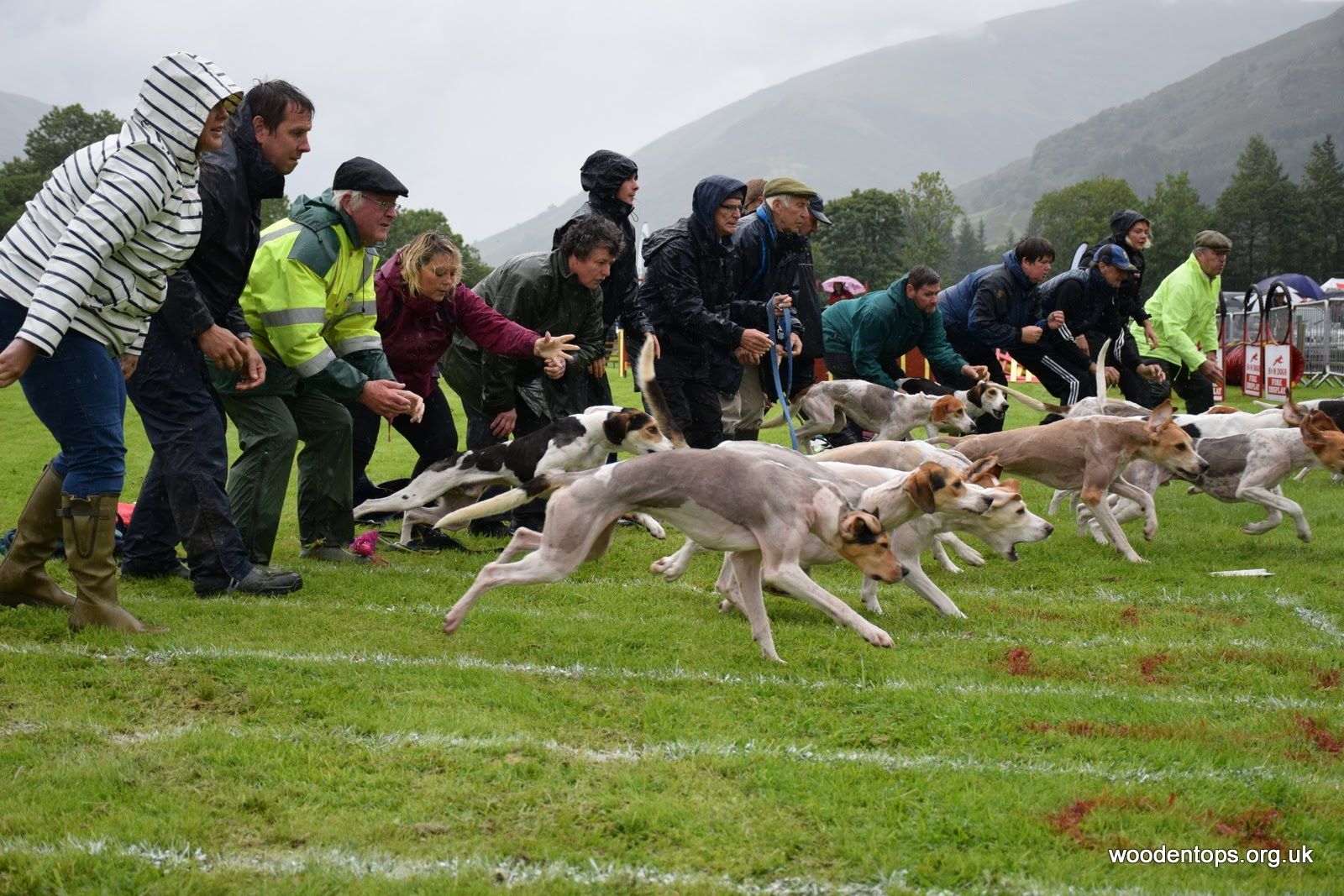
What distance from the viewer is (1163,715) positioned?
473cm

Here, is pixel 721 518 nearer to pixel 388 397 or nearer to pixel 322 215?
pixel 388 397

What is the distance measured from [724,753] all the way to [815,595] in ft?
4.56

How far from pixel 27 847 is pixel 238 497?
3.87 meters

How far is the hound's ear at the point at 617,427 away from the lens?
8.30 metres

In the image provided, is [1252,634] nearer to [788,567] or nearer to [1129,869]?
[788,567]

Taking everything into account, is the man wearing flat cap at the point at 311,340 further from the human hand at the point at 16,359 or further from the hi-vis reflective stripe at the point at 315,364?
the human hand at the point at 16,359

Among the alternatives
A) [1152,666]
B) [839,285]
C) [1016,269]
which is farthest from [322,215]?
[839,285]

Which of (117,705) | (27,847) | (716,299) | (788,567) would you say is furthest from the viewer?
(716,299)

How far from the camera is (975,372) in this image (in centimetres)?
1201

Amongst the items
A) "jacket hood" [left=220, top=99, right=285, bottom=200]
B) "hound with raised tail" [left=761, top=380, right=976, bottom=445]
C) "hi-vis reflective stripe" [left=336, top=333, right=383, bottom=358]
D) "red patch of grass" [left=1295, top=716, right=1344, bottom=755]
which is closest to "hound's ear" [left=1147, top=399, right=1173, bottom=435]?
"hound with raised tail" [left=761, top=380, right=976, bottom=445]

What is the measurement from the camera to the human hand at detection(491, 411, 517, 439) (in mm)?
8875

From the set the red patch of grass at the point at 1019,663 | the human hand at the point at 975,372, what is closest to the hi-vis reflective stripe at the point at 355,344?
the red patch of grass at the point at 1019,663

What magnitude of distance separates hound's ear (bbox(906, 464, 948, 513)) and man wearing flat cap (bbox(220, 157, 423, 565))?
2.89 metres

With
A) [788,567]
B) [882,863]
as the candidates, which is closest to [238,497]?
[788,567]
